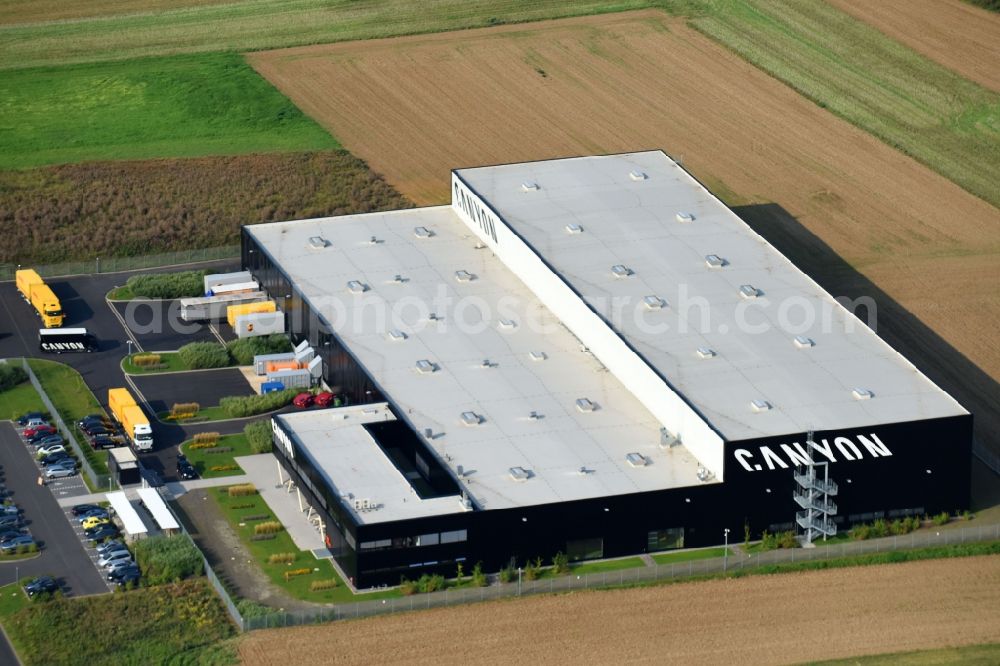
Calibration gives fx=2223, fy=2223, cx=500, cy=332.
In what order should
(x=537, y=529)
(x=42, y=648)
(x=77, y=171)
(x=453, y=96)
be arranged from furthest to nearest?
(x=453, y=96)
(x=77, y=171)
(x=537, y=529)
(x=42, y=648)

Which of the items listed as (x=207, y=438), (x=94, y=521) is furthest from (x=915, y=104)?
(x=94, y=521)

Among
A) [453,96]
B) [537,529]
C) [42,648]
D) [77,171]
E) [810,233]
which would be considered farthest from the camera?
[453,96]

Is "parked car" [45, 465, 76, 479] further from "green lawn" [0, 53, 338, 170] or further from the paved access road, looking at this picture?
"green lawn" [0, 53, 338, 170]

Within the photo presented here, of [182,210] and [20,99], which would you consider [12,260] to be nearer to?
[182,210]

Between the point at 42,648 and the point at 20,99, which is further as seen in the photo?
the point at 20,99

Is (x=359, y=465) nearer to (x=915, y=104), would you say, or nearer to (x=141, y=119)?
(x=141, y=119)

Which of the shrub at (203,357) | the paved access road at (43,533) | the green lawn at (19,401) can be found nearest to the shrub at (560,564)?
the paved access road at (43,533)

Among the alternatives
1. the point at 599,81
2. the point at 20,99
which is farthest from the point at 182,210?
the point at 599,81

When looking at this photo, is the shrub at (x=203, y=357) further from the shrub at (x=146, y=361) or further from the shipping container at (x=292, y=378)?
the shipping container at (x=292, y=378)
